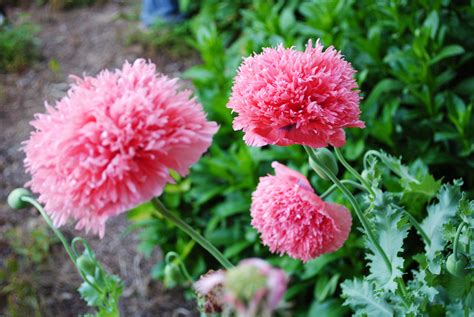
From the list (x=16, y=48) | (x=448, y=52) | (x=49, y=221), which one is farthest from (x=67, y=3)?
(x=49, y=221)

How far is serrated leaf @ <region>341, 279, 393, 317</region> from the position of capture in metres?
0.83

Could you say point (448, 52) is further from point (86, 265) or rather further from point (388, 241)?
point (86, 265)

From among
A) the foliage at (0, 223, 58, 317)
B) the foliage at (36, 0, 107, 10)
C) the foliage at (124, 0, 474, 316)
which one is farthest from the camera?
the foliage at (36, 0, 107, 10)

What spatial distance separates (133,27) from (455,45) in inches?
85.3

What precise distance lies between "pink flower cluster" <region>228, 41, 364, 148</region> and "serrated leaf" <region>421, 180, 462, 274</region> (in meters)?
0.23

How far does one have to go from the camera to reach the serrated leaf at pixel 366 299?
2.71 feet

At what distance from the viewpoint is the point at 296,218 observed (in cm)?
79

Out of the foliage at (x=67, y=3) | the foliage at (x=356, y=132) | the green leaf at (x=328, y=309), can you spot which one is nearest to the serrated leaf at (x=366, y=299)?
the foliage at (x=356, y=132)

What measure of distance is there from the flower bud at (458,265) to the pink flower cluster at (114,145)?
31cm

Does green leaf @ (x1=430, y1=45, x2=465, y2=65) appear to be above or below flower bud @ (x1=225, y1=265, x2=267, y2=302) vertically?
below

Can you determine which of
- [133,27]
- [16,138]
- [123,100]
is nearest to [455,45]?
[123,100]

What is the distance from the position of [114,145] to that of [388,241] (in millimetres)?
397

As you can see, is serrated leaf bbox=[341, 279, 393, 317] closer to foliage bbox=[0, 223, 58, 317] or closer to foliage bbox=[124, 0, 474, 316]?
foliage bbox=[124, 0, 474, 316]

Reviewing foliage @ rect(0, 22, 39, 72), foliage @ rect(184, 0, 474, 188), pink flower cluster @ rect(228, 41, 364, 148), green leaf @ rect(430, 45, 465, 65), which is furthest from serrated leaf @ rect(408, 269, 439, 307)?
foliage @ rect(0, 22, 39, 72)
